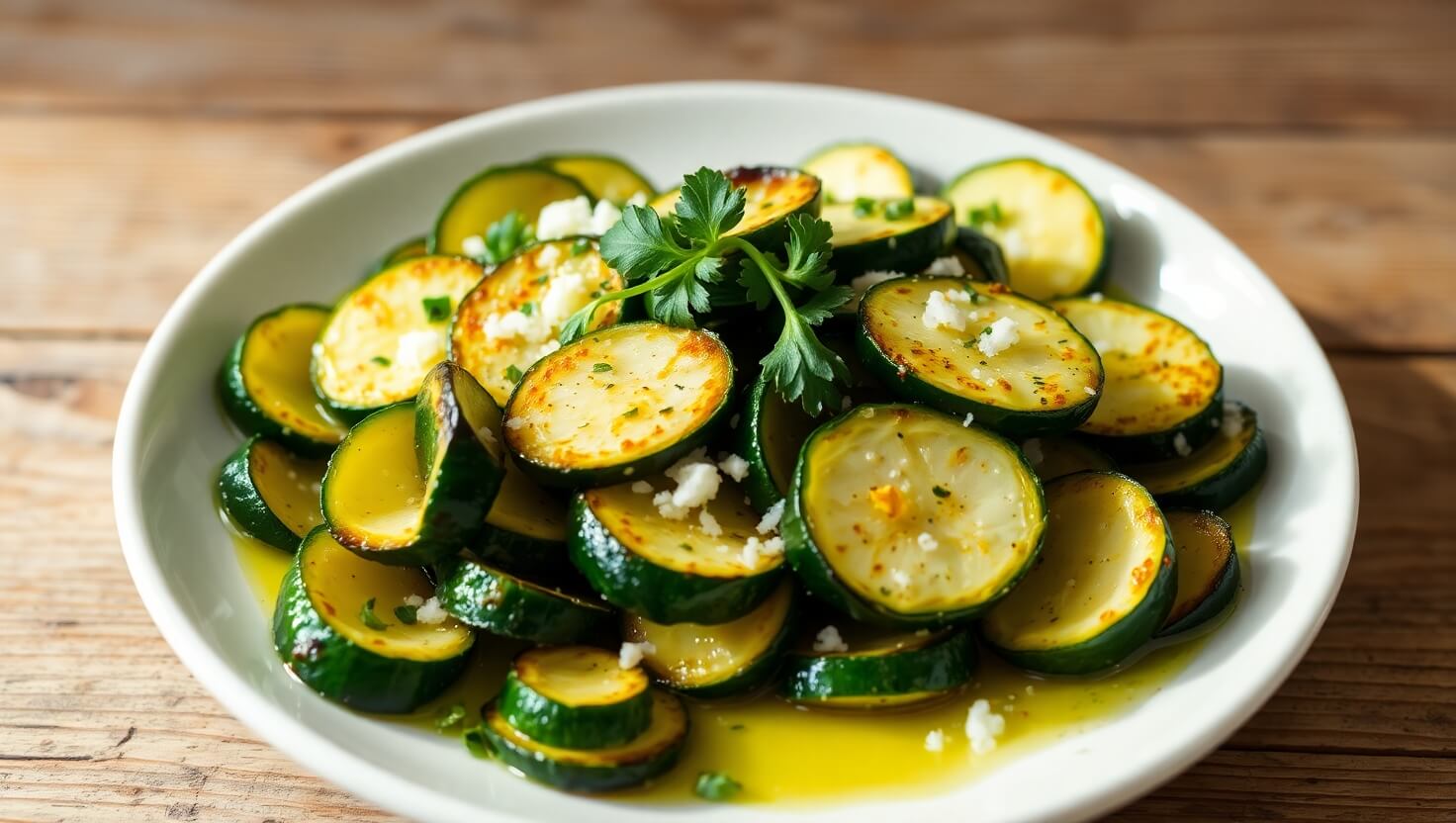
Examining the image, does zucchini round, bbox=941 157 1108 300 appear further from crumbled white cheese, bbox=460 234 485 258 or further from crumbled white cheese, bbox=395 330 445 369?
crumbled white cheese, bbox=395 330 445 369

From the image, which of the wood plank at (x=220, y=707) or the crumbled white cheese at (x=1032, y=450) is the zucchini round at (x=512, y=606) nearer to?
the wood plank at (x=220, y=707)

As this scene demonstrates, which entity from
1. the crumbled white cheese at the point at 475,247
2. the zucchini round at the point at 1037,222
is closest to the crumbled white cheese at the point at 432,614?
the crumbled white cheese at the point at 475,247

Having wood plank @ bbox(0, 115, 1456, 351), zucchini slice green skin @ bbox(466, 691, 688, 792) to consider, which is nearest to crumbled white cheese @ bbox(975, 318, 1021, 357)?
zucchini slice green skin @ bbox(466, 691, 688, 792)

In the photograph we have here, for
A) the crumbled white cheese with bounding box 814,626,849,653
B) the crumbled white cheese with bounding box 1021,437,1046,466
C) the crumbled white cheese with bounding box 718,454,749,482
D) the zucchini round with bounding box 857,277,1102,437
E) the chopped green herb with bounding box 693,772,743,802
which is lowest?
the chopped green herb with bounding box 693,772,743,802

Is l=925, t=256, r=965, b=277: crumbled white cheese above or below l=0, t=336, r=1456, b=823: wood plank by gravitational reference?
above

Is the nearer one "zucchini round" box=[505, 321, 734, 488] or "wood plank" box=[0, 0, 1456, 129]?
"zucchini round" box=[505, 321, 734, 488]

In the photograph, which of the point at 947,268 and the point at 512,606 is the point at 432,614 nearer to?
the point at 512,606

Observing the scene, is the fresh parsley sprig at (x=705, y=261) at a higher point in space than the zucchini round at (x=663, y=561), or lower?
higher
